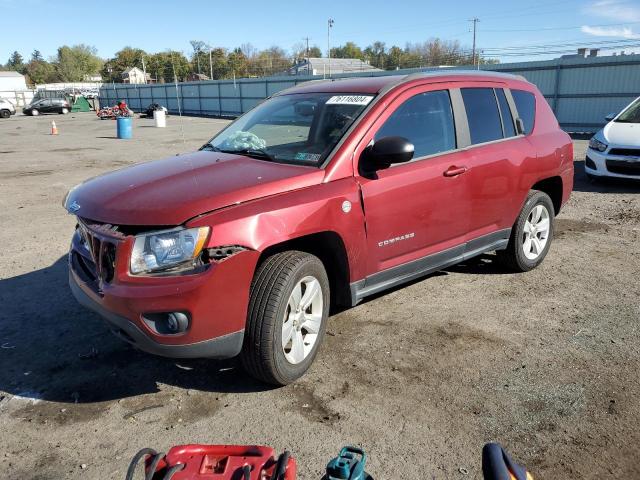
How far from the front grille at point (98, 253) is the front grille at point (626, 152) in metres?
8.87

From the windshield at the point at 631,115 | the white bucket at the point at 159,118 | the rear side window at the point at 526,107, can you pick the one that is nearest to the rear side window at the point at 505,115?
the rear side window at the point at 526,107

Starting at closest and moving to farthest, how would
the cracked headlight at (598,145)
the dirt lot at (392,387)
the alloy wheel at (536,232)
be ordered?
the dirt lot at (392,387)
the alloy wheel at (536,232)
the cracked headlight at (598,145)

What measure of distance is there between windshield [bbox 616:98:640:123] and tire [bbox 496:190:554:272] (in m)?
5.73

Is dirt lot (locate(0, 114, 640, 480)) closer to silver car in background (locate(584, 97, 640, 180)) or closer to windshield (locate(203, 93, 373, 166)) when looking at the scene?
windshield (locate(203, 93, 373, 166))

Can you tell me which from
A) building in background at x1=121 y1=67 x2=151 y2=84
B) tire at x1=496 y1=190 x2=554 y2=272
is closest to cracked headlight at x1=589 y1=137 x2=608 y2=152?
tire at x1=496 y1=190 x2=554 y2=272

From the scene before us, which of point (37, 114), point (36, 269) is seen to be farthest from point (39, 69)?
point (36, 269)

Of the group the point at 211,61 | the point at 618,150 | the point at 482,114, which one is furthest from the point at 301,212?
the point at 211,61

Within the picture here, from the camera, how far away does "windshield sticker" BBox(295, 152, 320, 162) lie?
12.0 feet

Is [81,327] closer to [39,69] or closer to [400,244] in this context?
[400,244]

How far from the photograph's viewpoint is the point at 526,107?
207 inches

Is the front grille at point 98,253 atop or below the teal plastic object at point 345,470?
atop

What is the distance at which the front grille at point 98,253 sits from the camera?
3.04 meters

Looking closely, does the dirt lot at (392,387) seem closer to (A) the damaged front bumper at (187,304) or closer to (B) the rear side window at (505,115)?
(A) the damaged front bumper at (187,304)

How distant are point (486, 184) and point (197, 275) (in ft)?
8.94
